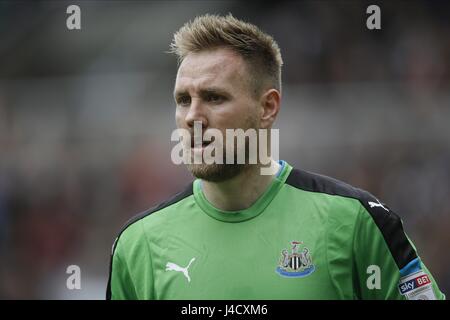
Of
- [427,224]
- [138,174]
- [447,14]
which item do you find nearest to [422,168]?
[427,224]

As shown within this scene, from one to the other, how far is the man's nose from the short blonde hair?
319mm

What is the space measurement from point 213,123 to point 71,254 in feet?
19.3

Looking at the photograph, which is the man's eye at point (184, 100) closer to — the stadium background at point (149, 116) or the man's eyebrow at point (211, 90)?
Result: the man's eyebrow at point (211, 90)

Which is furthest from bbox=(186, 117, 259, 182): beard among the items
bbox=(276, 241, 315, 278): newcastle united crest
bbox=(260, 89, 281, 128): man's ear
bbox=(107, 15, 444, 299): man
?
bbox=(276, 241, 315, 278): newcastle united crest

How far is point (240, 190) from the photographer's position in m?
3.27

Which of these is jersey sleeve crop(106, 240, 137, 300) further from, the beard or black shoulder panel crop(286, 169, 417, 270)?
black shoulder panel crop(286, 169, 417, 270)

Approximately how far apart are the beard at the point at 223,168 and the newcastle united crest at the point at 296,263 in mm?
453

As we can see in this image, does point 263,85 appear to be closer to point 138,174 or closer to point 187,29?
point 187,29

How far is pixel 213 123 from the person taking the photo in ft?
10.3

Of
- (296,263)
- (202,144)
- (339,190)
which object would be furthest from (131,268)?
(339,190)

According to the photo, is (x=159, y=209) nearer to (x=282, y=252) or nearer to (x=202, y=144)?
(x=202, y=144)

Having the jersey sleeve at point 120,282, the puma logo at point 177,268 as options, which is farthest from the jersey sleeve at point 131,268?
the puma logo at point 177,268

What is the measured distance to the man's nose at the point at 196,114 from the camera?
311 cm

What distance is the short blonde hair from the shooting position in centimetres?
328
